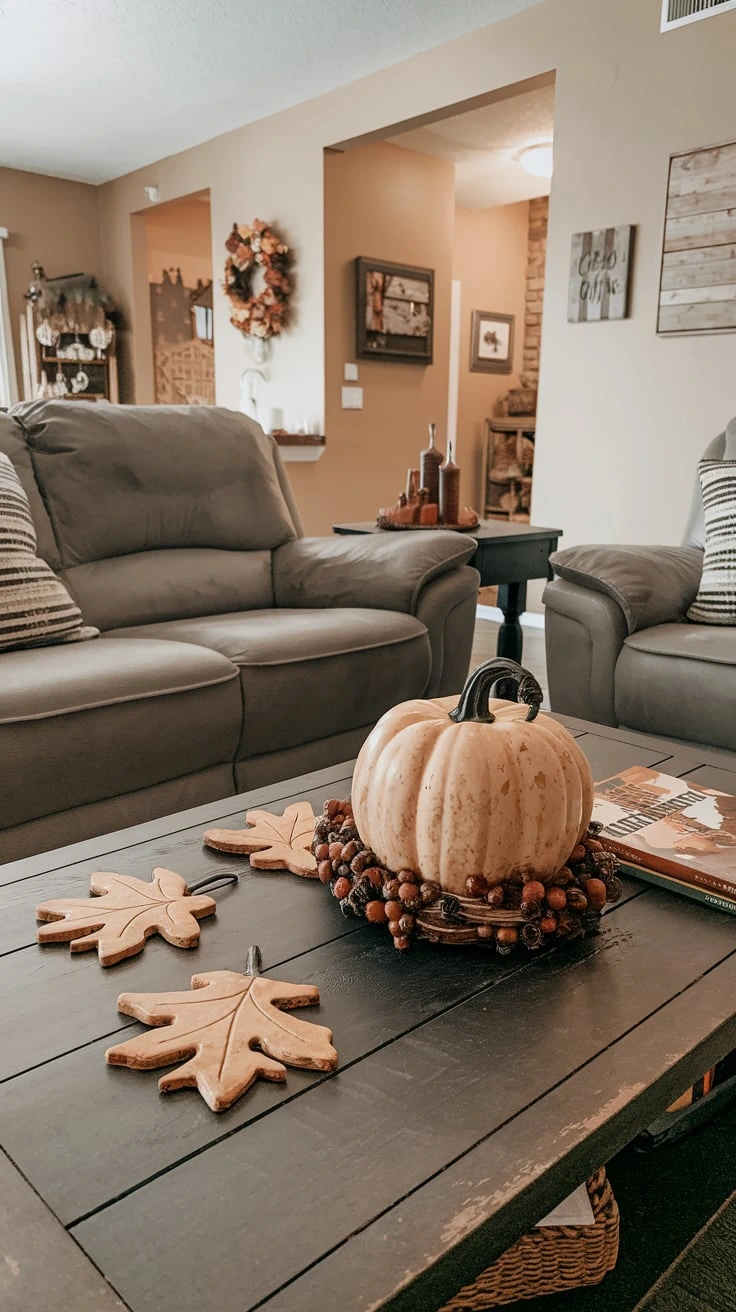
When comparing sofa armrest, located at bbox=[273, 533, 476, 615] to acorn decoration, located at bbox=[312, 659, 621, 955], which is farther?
sofa armrest, located at bbox=[273, 533, 476, 615]

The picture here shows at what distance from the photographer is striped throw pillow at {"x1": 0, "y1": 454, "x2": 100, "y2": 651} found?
1.89 metres

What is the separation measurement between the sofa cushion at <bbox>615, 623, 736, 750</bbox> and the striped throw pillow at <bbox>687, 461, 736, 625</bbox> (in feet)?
0.29

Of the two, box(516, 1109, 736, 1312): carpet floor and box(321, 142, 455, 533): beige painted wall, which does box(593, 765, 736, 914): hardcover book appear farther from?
box(321, 142, 455, 533): beige painted wall

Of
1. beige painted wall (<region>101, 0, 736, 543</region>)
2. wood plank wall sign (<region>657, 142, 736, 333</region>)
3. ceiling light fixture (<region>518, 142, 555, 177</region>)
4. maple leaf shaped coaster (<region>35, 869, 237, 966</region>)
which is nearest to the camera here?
maple leaf shaped coaster (<region>35, 869, 237, 966</region>)

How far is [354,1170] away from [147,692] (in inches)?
48.1

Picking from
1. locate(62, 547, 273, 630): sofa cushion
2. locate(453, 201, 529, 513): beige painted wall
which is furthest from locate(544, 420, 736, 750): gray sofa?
locate(453, 201, 529, 513): beige painted wall

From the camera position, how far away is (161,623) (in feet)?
7.73

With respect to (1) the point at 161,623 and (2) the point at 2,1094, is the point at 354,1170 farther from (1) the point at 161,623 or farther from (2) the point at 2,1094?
(1) the point at 161,623

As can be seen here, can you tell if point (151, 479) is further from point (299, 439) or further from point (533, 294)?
point (533, 294)

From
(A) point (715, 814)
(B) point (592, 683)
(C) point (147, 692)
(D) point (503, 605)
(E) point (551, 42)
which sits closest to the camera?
(A) point (715, 814)

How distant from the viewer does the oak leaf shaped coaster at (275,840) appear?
102cm

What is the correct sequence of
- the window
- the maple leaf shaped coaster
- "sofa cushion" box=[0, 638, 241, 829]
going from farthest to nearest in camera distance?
the window
"sofa cushion" box=[0, 638, 241, 829]
the maple leaf shaped coaster

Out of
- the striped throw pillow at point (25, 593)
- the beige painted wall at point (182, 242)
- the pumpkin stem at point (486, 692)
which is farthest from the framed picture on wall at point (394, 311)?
the pumpkin stem at point (486, 692)

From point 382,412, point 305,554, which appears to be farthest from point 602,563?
point 382,412
